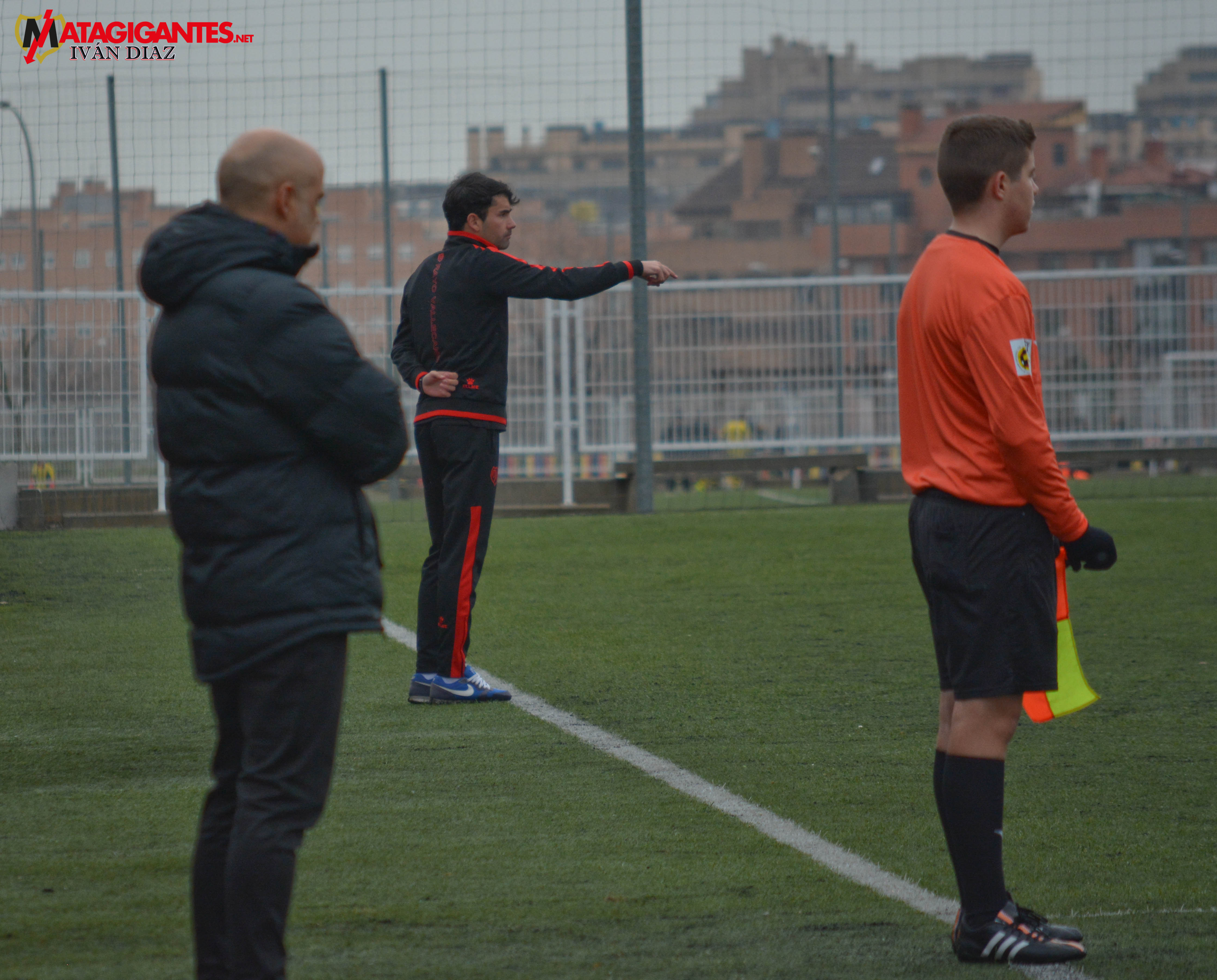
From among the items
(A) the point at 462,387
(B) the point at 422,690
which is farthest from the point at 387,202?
(B) the point at 422,690

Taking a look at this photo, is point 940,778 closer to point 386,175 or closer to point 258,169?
point 258,169

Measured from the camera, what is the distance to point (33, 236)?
1453 cm

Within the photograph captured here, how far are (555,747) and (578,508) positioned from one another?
9.23 metres

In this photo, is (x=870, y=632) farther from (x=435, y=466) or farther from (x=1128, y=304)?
(x=1128, y=304)

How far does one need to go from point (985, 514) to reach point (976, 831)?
0.65 meters

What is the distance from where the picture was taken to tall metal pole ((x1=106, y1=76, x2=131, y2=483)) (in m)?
13.7

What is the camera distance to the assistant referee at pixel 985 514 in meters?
3.03

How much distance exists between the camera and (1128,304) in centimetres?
1519

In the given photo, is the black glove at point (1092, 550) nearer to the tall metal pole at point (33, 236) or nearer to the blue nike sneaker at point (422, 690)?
the blue nike sneaker at point (422, 690)

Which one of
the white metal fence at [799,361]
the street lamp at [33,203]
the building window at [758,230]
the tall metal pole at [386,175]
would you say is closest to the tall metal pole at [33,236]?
the street lamp at [33,203]

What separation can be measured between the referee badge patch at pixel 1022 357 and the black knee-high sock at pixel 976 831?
80 centimetres

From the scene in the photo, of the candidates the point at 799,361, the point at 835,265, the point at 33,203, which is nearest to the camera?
the point at 33,203

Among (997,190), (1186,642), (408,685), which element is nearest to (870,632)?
(1186,642)

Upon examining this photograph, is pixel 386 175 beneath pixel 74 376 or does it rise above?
above
